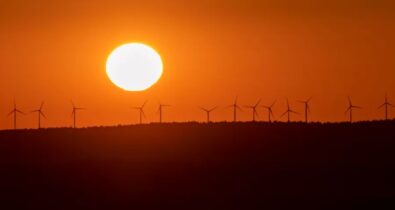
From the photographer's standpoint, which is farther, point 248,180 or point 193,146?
point 193,146

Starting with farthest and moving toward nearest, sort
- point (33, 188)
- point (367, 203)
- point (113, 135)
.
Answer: point (113, 135), point (33, 188), point (367, 203)

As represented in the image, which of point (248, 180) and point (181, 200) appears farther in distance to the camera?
point (248, 180)

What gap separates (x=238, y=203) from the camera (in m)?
69.9

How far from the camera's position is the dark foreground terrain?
236ft

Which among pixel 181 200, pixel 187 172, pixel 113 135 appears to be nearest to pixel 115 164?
pixel 187 172

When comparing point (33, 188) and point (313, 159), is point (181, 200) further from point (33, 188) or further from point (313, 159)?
point (313, 159)

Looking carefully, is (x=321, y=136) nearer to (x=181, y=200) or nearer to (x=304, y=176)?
(x=304, y=176)

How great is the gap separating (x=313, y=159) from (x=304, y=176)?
1236 cm

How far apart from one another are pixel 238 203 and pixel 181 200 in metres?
4.05

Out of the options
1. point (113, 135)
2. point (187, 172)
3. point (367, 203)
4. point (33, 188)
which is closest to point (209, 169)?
point (187, 172)

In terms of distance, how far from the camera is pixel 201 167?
291 ft

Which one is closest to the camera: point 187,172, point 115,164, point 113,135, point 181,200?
point 181,200

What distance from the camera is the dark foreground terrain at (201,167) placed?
72.0 m

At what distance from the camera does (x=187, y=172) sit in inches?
3381
